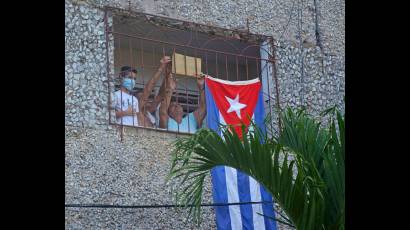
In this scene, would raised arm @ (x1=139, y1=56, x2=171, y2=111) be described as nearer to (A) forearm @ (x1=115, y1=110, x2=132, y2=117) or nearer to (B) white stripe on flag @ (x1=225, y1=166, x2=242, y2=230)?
(A) forearm @ (x1=115, y1=110, x2=132, y2=117)

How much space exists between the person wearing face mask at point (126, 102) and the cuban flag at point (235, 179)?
1016 mm

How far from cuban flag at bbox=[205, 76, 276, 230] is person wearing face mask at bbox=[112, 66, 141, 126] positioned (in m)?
1.02

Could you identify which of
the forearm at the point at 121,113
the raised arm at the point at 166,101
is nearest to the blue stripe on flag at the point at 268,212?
the raised arm at the point at 166,101

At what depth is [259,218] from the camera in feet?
34.2

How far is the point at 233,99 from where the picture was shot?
11.0 m

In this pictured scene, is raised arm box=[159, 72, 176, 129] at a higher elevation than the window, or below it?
below

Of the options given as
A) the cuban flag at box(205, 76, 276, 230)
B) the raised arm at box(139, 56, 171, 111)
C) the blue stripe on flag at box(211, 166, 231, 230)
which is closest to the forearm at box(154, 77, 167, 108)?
the raised arm at box(139, 56, 171, 111)

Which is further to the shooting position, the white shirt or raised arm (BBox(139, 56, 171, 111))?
raised arm (BBox(139, 56, 171, 111))

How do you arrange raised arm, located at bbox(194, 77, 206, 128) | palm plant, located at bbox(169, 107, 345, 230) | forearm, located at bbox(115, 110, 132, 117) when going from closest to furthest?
palm plant, located at bbox(169, 107, 345, 230) < forearm, located at bbox(115, 110, 132, 117) < raised arm, located at bbox(194, 77, 206, 128)

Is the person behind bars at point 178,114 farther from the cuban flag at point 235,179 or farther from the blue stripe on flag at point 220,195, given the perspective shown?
the blue stripe on flag at point 220,195

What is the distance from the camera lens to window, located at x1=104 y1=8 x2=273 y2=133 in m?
10.7

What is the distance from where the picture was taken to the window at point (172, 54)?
10.7 m

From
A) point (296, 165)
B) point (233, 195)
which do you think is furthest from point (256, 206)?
point (296, 165)
